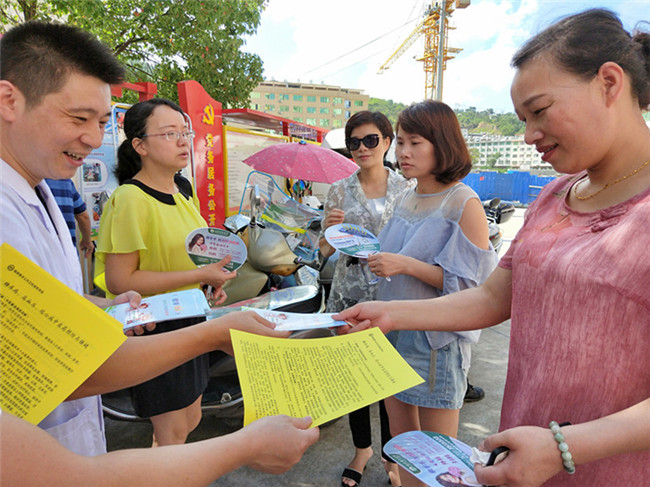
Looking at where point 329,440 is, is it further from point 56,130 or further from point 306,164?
point 56,130

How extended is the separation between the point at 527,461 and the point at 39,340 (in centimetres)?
90

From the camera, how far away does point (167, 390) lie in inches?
66.8

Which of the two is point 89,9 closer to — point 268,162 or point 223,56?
point 223,56

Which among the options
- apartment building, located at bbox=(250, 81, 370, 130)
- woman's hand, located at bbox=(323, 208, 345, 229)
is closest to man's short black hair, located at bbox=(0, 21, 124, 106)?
woman's hand, located at bbox=(323, 208, 345, 229)

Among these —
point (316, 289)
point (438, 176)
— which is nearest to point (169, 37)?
point (316, 289)

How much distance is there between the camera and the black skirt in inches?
65.5

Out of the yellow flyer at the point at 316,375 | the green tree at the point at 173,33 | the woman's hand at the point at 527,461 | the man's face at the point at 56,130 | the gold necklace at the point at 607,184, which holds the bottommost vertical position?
the woman's hand at the point at 527,461

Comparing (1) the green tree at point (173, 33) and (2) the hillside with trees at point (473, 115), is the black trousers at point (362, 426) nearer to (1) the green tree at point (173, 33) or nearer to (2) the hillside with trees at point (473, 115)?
(1) the green tree at point (173, 33)

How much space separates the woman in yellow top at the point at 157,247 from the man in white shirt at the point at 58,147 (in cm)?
59

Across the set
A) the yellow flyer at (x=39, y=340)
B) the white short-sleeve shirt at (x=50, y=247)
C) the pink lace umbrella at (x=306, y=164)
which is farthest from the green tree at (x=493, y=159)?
the yellow flyer at (x=39, y=340)

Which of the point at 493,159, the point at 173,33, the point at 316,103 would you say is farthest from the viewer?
the point at 316,103

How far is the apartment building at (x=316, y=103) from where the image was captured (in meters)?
82.2

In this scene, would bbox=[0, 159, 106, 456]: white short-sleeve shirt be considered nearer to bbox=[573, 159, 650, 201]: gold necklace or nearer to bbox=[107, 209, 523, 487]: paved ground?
bbox=[573, 159, 650, 201]: gold necklace

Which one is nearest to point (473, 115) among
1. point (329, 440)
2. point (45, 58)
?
point (329, 440)
